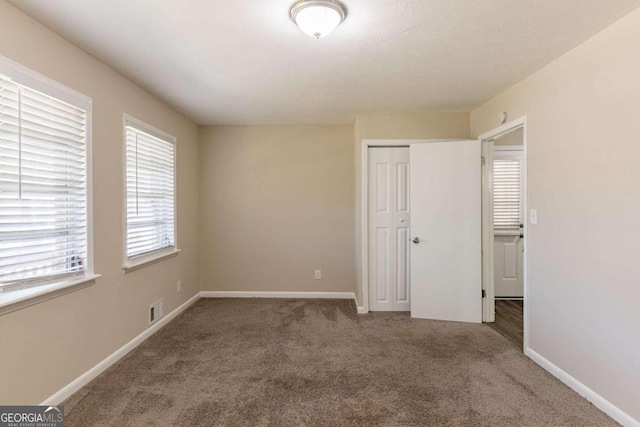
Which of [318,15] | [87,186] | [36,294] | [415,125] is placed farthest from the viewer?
[415,125]

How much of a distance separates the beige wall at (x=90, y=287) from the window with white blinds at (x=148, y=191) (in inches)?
5.3

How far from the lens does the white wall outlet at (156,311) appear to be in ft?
10.3

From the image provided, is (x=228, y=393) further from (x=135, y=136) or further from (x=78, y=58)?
(x=78, y=58)

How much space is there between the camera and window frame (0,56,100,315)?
1.71 m

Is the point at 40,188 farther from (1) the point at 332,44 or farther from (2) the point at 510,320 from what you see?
(2) the point at 510,320

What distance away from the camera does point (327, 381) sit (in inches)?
90.4

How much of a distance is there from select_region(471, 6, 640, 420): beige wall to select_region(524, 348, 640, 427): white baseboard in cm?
3

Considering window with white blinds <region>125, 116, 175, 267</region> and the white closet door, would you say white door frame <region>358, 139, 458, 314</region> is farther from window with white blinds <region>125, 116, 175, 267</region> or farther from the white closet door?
window with white blinds <region>125, 116, 175, 267</region>

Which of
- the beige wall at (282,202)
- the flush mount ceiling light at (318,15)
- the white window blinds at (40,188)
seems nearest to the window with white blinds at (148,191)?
the white window blinds at (40,188)

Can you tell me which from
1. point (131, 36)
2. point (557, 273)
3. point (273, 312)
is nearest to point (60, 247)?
point (131, 36)

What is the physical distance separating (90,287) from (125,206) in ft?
2.44

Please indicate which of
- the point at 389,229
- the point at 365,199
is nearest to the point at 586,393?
the point at 389,229

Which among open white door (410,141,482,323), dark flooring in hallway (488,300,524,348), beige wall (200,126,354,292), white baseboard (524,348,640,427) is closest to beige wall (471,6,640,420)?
white baseboard (524,348,640,427)

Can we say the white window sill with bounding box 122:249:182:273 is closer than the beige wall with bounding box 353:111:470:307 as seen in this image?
Yes
